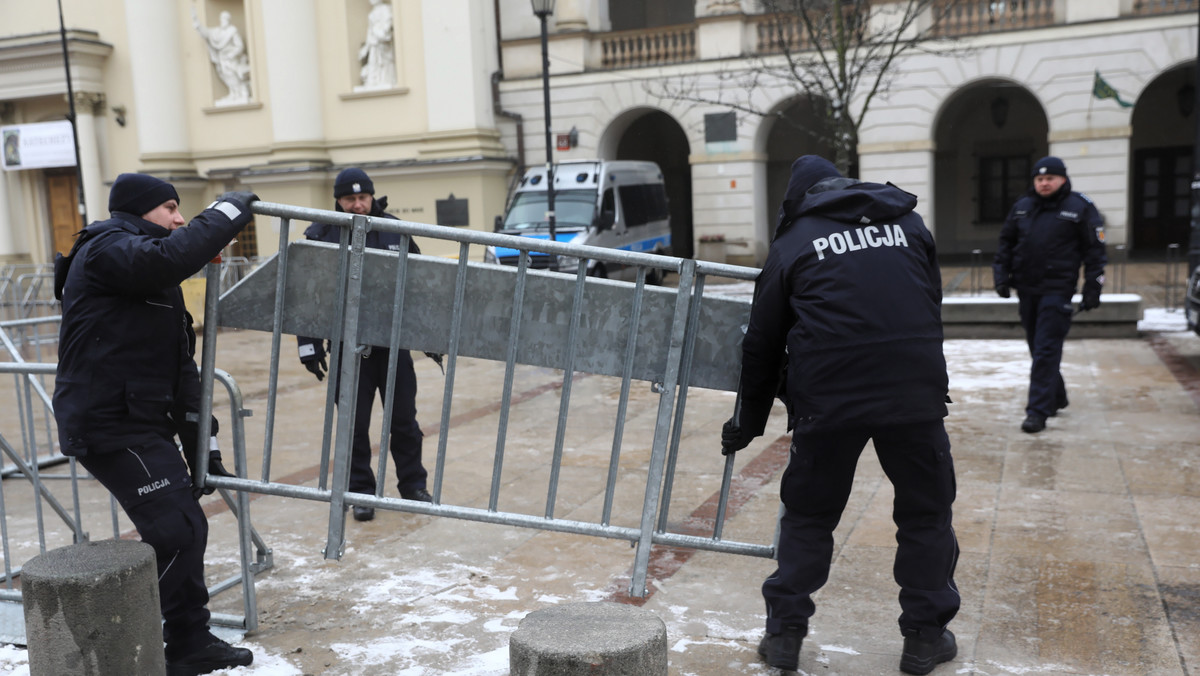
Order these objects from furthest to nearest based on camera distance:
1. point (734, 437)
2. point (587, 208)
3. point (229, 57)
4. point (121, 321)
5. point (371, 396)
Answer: point (229, 57), point (587, 208), point (371, 396), point (734, 437), point (121, 321)

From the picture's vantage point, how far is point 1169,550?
4660mm

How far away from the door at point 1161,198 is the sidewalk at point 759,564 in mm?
19464

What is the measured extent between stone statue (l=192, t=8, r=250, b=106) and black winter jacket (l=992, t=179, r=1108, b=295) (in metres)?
22.7

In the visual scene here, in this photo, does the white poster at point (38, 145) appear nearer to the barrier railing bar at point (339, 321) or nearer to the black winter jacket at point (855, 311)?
the barrier railing bar at point (339, 321)

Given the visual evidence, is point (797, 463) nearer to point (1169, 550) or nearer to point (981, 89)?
point (1169, 550)

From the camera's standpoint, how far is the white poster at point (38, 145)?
89.6ft

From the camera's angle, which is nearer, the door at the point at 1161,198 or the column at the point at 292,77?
the column at the point at 292,77

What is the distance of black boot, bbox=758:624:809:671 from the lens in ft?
11.5

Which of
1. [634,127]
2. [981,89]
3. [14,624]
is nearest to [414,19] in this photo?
[634,127]

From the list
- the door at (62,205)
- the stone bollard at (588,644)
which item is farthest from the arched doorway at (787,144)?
the stone bollard at (588,644)

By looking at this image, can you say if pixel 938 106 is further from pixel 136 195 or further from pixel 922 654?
pixel 136 195

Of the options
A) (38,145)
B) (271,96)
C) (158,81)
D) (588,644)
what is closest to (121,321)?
(588,644)

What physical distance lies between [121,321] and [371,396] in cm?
219

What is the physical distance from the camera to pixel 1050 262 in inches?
278
